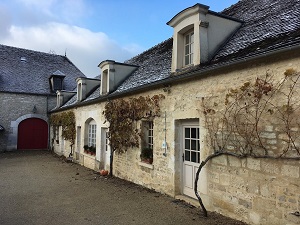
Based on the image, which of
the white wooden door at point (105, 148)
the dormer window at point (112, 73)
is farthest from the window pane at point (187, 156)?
the dormer window at point (112, 73)

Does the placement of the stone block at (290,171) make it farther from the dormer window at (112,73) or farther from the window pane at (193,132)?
the dormer window at (112,73)

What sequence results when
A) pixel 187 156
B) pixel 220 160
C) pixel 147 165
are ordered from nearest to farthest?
pixel 220 160 < pixel 187 156 < pixel 147 165

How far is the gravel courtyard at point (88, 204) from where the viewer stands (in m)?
5.07

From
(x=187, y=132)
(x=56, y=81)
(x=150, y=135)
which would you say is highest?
(x=56, y=81)

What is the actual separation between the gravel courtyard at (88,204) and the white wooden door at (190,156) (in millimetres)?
502

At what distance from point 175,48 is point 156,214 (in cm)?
430

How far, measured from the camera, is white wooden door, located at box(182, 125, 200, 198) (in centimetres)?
616

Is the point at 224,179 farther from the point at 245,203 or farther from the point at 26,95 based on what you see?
the point at 26,95

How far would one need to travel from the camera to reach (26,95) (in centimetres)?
1914

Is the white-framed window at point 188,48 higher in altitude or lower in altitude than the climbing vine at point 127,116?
higher

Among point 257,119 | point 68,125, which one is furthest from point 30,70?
point 257,119

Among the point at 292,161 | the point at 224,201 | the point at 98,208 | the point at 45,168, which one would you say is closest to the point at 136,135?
the point at 98,208

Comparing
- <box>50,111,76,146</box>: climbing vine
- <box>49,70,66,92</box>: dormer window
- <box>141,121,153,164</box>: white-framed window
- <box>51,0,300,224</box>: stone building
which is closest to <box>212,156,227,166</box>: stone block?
<box>51,0,300,224</box>: stone building

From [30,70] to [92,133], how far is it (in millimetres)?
11944
